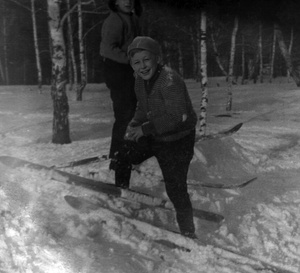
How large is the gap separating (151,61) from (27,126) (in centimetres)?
620

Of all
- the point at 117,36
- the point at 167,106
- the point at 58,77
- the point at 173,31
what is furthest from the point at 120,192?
the point at 173,31

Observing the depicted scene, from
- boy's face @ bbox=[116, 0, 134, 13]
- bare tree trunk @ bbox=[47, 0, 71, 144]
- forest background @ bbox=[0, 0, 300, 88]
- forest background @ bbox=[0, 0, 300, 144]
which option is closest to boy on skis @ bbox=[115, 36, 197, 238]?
boy's face @ bbox=[116, 0, 134, 13]

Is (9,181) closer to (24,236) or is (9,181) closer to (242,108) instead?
(24,236)

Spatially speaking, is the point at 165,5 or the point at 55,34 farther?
the point at 165,5

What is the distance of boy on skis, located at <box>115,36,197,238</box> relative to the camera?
9.77 ft

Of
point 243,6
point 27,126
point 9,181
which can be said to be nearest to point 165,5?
point 243,6

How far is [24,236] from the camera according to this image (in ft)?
10.4

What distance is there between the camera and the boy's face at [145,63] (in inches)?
119

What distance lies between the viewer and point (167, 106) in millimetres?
2967

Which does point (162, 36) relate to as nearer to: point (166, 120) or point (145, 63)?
point (145, 63)

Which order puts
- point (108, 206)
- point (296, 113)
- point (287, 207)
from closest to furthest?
point (108, 206) < point (287, 207) < point (296, 113)

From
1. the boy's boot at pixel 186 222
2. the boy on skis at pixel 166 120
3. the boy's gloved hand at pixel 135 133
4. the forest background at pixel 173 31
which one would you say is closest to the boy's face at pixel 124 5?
the boy on skis at pixel 166 120

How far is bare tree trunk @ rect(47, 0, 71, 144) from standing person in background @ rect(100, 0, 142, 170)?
2149 mm

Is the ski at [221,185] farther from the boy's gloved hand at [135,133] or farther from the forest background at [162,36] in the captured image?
the forest background at [162,36]
